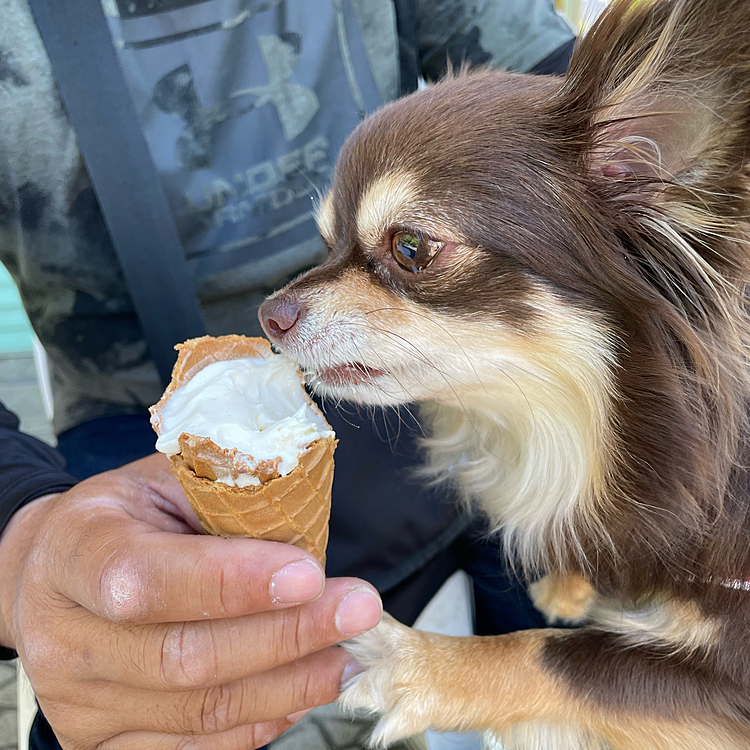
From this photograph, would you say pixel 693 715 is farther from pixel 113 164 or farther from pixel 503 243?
pixel 113 164

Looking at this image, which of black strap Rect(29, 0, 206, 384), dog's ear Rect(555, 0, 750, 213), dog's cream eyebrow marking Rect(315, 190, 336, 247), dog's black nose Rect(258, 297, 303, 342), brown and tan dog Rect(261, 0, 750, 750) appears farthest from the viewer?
black strap Rect(29, 0, 206, 384)

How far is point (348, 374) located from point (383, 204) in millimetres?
288

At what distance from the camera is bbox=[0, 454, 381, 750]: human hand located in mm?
844

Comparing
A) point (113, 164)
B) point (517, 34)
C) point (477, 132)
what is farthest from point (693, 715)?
point (517, 34)

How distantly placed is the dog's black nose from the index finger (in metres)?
0.36

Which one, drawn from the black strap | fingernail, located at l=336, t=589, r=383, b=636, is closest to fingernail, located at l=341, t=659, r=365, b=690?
fingernail, located at l=336, t=589, r=383, b=636

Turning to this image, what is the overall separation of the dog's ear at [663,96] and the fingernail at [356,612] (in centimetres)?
72

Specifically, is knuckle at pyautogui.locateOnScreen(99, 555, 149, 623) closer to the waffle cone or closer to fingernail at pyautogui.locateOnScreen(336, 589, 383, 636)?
the waffle cone

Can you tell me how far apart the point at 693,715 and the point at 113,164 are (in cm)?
153

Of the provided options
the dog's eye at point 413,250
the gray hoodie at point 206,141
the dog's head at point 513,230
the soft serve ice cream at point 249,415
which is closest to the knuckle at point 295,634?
the soft serve ice cream at point 249,415

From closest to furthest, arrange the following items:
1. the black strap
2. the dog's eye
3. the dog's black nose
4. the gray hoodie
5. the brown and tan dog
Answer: the brown and tan dog → the dog's eye → the dog's black nose → the black strap → the gray hoodie

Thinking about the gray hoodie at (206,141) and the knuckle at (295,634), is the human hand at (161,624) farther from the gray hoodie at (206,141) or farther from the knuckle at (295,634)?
the gray hoodie at (206,141)

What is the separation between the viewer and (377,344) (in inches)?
38.4

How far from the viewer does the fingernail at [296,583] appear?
838 millimetres
